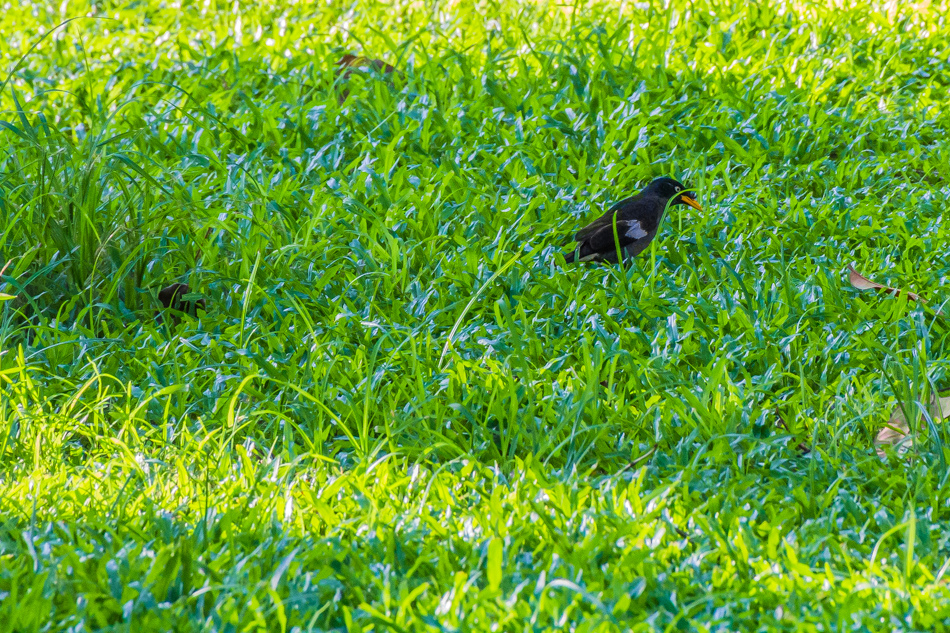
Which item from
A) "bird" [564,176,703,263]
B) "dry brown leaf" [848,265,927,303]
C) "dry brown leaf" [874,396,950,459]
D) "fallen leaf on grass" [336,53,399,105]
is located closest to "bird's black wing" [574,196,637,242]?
"bird" [564,176,703,263]

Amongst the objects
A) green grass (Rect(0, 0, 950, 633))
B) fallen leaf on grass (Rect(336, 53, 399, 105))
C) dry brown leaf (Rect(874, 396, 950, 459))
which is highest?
fallen leaf on grass (Rect(336, 53, 399, 105))

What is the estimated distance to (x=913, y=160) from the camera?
417 centimetres

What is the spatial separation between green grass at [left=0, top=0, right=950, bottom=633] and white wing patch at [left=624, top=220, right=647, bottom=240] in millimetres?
88

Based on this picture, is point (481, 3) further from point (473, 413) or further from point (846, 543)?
point (846, 543)

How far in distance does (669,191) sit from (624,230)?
0.34 m

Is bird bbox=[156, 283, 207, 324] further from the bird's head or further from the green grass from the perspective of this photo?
the bird's head

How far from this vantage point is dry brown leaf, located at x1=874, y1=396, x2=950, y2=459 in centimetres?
271

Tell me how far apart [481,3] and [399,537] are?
4.24 metres

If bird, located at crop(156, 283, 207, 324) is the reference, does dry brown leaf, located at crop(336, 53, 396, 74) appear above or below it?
above

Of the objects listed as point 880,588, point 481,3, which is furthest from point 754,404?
point 481,3

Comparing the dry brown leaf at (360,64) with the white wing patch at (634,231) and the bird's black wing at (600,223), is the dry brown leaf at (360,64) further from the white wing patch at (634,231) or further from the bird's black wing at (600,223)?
the white wing patch at (634,231)

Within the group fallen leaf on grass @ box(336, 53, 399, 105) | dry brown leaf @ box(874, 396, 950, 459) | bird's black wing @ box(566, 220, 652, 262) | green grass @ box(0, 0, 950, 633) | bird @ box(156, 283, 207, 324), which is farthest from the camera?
fallen leaf on grass @ box(336, 53, 399, 105)

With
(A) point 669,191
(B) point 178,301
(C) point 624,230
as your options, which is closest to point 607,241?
(C) point 624,230

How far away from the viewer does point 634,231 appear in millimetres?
3740
